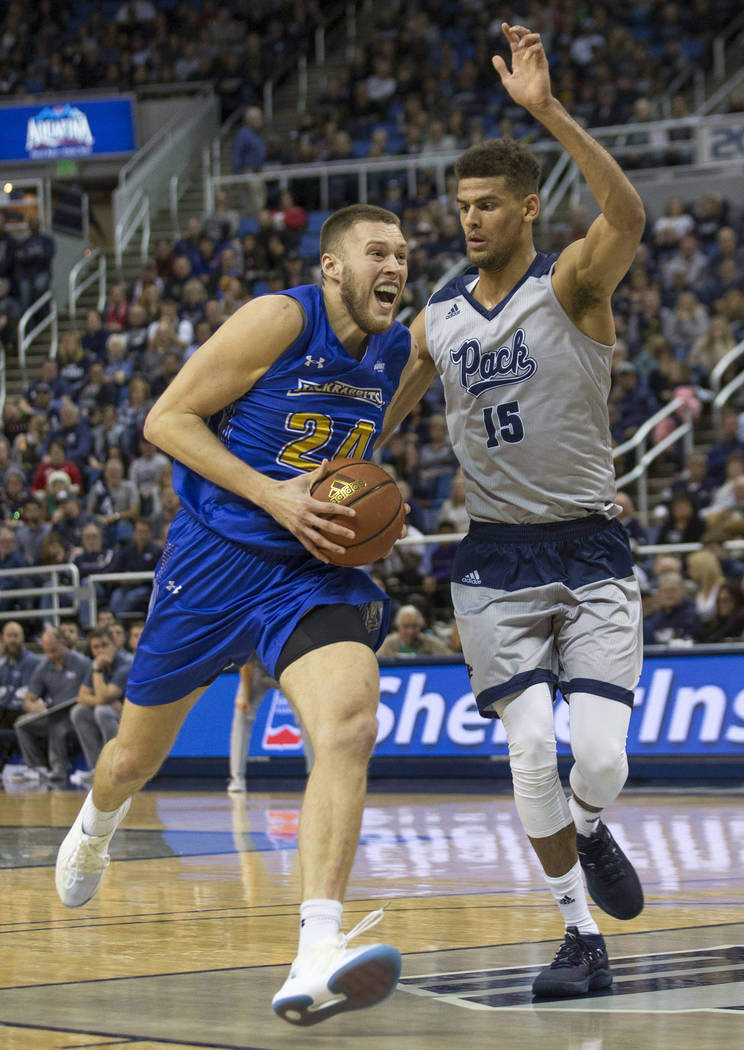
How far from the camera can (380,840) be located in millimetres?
8852

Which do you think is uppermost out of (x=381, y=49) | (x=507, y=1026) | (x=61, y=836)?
(x=381, y=49)

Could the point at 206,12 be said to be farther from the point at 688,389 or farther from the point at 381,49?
the point at 688,389

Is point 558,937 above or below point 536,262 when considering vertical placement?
below

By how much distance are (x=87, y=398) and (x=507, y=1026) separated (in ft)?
57.3

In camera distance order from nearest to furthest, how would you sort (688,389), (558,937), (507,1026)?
(507,1026)
(558,937)
(688,389)

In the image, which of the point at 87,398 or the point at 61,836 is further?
the point at 87,398

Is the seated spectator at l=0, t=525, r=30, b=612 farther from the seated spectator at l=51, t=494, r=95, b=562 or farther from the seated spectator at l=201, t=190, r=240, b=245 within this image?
the seated spectator at l=201, t=190, r=240, b=245

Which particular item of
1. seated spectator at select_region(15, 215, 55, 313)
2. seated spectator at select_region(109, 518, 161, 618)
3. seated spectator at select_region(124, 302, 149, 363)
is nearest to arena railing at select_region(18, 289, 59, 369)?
seated spectator at select_region(15, 215, 55, 313)

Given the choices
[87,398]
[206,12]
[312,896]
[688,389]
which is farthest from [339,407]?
[206,12]

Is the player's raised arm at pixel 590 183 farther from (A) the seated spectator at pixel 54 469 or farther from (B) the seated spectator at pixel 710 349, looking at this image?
(A) the seated spectator at pixel 54 469

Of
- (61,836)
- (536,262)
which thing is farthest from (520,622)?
(61,836)

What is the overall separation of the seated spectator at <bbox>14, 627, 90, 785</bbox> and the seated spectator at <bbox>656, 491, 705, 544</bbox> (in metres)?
5.70

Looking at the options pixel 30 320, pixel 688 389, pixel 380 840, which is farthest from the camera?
pixel 30 320

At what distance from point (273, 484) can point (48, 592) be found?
12534 mm
